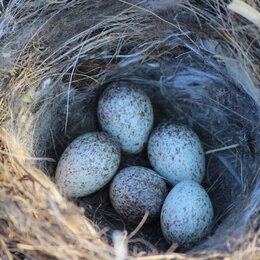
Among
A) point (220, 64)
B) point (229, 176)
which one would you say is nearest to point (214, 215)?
point (229, 176)

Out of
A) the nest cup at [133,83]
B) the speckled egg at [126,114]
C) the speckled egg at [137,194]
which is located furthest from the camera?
the speckled egg at [126,114]

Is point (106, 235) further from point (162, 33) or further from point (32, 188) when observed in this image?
point (162, 33)

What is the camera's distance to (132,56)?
7.54ft

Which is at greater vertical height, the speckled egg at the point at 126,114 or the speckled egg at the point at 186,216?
the speckled egg at the point at 126,114

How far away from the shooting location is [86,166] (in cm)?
211

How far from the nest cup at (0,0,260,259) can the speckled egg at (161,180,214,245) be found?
0.05 meters

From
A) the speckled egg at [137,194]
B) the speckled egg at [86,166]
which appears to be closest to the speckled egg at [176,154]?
the speckled egg at [137,194]

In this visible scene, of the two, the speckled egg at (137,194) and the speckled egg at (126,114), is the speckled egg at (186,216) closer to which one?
the speckled egg at (137,194)

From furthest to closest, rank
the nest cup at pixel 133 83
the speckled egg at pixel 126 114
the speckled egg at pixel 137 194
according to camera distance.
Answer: the speckled egg at pixel 126 114 → the speckled egg at pixel 137 194 → the nest cup at pixel 133 83

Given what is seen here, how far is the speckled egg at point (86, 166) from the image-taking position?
2.12 meters

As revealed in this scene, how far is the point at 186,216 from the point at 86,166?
1.40 feet

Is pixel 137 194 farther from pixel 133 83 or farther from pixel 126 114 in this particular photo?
pixel 133 83

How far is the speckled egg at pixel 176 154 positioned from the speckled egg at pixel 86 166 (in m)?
0.17

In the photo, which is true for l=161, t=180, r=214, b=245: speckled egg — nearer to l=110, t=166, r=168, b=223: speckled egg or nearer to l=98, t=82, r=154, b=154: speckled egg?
l=110, t=166, r=168, b=223: speckled egg
